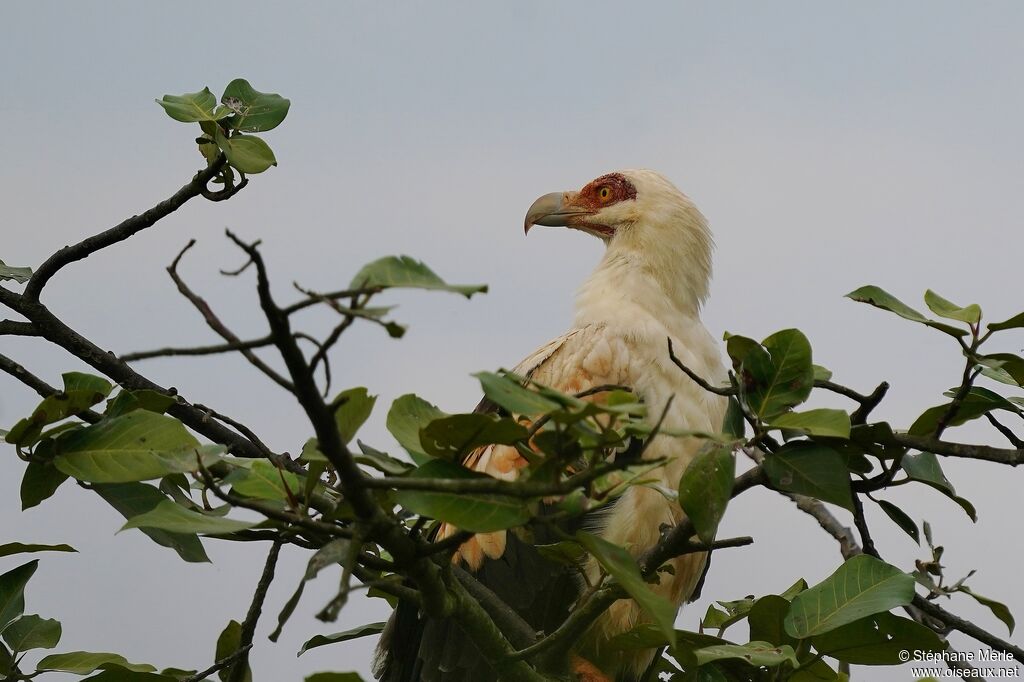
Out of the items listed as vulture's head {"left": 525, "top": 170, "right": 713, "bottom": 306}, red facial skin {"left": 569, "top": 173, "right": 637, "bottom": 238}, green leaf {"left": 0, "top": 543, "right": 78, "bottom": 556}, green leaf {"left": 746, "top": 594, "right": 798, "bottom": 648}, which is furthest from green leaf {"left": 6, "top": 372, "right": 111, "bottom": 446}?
red facial skin {"left": 569, "top": 173, "right": 637, "bottom": 238}

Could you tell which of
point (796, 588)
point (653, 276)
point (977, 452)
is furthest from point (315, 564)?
point (653, 276)

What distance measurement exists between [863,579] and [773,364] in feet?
2.69

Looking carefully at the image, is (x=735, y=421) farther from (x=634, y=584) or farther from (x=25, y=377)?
(x=25, y=377)

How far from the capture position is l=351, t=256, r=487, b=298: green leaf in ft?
5.30

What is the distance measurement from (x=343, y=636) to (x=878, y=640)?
1786 millimetres

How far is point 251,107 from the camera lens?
3.27 meters

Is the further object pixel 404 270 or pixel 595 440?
pixel 595 440

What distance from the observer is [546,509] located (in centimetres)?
384

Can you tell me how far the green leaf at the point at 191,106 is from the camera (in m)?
3.19

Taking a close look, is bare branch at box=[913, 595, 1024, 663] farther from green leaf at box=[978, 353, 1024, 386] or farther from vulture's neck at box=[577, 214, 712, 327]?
vulture's neck at box=[577, 214, 712, 327]

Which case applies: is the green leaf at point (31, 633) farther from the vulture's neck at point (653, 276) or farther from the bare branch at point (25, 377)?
the vulture's neck at point (653, 276)

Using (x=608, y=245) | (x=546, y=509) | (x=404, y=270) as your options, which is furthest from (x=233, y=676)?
(x=608, y=245)

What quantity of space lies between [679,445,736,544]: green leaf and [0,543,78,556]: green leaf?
1.61 meters

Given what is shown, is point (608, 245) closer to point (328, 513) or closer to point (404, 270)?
point (328, 513)
